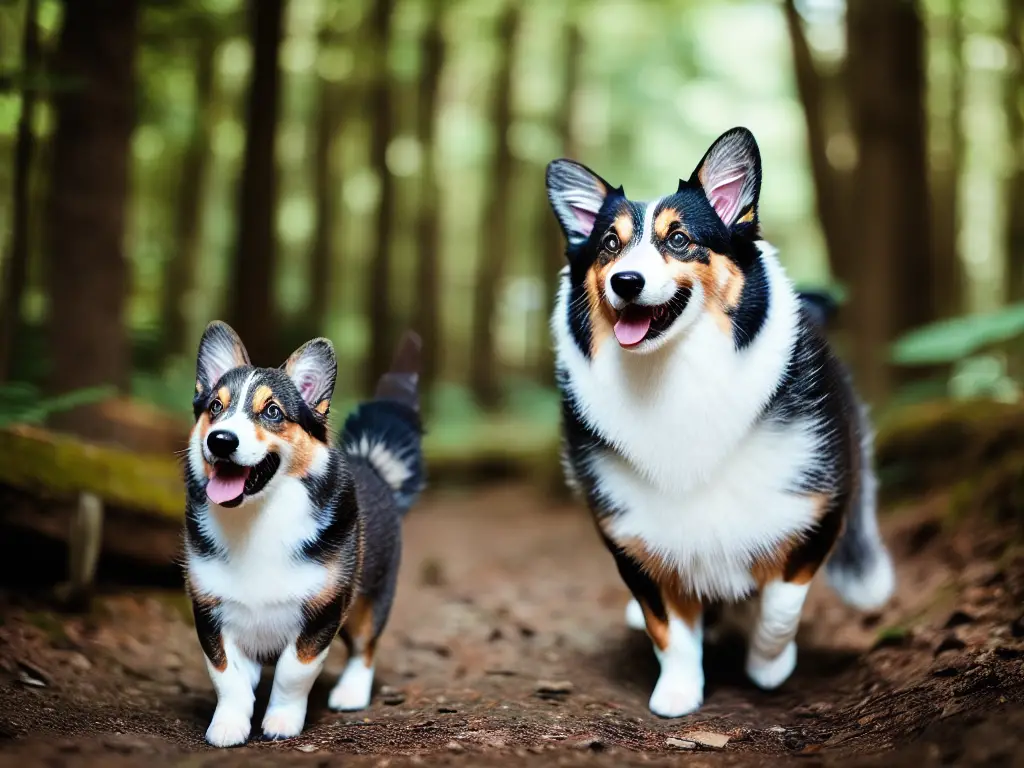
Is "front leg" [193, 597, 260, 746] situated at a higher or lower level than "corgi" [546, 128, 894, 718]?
lower

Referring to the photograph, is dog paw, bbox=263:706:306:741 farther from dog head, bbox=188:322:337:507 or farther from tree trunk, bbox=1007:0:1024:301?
tree trunk, bbox=1007:0:1024:301

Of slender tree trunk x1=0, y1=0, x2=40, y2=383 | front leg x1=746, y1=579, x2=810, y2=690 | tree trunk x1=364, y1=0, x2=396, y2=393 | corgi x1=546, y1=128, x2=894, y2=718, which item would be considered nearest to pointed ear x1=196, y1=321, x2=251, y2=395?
corgi x1=546, y1=128, x2=894, y2=718

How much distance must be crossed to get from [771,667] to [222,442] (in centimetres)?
265

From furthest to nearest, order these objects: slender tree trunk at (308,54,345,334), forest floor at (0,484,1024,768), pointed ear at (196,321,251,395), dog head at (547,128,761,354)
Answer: slender tree trunk at (308,54,345,334), pointed ear at (196,321,251,395), dog head at (547,128,761,354), forest floor at (0,484,1024,768)

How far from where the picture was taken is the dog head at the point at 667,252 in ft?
11.8

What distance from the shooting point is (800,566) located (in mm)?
4113

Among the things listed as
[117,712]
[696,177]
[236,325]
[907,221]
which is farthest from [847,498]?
[236,325]

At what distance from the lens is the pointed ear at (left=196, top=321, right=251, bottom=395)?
12.2 ft

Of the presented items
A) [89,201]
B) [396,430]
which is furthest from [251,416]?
[89,201]

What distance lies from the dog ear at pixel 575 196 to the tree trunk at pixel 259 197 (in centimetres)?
545

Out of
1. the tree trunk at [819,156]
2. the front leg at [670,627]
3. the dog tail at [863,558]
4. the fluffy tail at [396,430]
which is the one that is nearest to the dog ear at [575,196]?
the fluffy tail at [396,430]

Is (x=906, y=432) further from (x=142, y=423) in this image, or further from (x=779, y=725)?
(x=142, y=423)

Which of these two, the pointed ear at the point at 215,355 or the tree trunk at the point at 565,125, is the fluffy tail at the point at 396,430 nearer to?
the pointed ear at the point at 215,355

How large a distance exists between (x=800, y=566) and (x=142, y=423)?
5.72 meters
